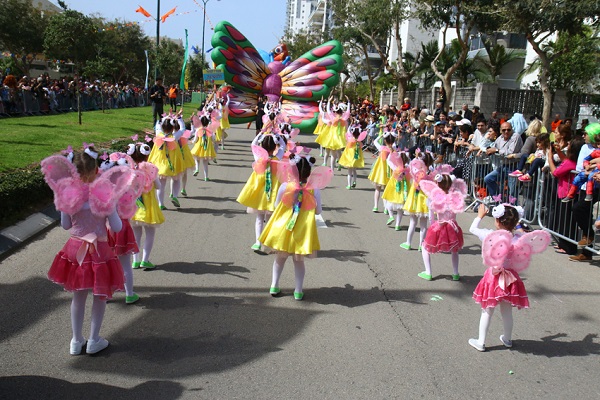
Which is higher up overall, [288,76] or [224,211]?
[288,76]

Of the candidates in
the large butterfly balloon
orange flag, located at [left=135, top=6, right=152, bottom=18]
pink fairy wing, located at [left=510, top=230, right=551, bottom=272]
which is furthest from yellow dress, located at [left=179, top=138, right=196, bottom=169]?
orange flag, located at [left=135, top=6, right=152, bottom=18]

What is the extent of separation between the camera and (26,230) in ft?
27.1

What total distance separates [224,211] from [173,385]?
258 inches

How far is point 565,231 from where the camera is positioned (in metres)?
8.68

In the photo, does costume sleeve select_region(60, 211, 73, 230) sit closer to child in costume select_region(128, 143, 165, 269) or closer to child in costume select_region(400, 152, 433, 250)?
child in costume select_region(128, 143, 165, 269)

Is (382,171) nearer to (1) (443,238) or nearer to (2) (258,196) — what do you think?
(2) (258,196)

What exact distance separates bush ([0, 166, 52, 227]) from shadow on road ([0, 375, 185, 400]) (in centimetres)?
463

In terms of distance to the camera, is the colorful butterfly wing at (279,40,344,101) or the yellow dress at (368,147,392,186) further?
the colorful butterfly wing at (279,40,344,101)

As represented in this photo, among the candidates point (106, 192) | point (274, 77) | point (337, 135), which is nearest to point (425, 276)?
point (106, 192)

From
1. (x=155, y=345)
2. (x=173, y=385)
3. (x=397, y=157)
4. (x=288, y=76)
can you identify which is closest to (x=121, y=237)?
(x=155, y=345)

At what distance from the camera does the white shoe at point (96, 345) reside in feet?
14.9

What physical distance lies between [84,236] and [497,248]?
3.51m

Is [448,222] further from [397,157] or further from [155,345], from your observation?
[155,345]

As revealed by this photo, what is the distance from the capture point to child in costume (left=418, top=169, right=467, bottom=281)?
21.7 ft
